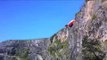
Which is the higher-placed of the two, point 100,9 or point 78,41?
point 100,9

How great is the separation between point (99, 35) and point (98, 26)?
216 centimetres

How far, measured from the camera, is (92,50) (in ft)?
167

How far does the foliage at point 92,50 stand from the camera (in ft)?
164

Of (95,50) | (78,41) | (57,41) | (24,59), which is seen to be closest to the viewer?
(95,50)

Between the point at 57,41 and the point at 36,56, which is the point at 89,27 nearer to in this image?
the point at 57,41

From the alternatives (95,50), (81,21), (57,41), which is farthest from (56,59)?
(95,50)

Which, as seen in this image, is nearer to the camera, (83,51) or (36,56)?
(83,51)

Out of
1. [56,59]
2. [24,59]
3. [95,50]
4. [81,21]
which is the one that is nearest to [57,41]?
[56,59]

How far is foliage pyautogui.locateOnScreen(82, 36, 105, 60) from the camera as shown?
50.0 meters

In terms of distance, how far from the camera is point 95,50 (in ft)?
166

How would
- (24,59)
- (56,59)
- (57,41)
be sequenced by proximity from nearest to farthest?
(56,59) → (57,41) → (24,59)

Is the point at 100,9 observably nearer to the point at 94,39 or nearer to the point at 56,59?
the point at 94,39

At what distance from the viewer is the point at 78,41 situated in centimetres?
6419

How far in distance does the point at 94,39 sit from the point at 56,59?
185 feet
